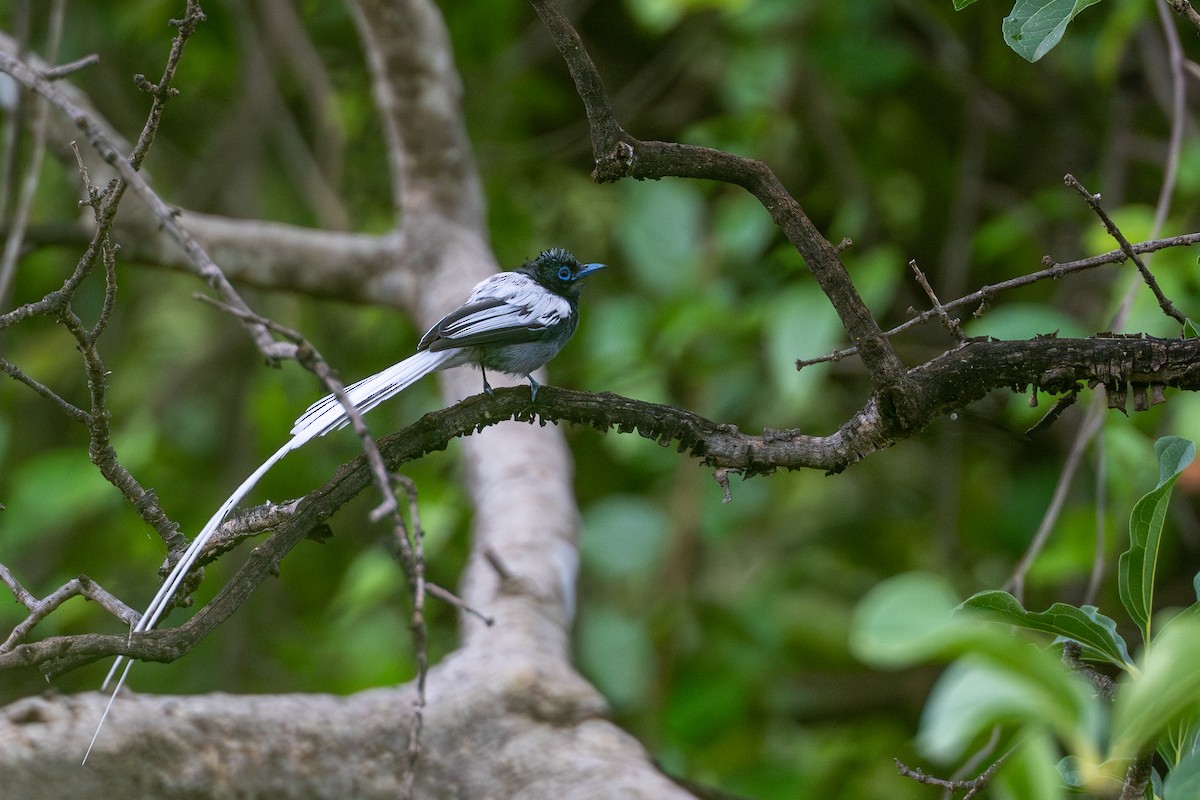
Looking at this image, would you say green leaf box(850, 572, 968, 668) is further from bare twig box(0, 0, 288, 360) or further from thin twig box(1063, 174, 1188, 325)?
thin twig box(1063, 174, 1188, 325)

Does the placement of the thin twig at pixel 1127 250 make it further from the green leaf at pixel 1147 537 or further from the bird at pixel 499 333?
the bird at pixel 499 333

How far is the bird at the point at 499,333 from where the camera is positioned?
183 centimetres

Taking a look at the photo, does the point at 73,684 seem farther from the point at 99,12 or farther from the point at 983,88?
the point at 983,88

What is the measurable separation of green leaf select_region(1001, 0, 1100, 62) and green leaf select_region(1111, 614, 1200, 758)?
90cm

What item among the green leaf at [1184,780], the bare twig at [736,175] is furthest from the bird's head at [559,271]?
the green leaf at [1184,780]

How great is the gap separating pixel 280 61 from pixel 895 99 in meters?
2.93

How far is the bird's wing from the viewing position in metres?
2.10

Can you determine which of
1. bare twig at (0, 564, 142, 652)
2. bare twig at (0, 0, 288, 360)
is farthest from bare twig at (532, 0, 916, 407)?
bare twig at (0, 564, 142, 652)

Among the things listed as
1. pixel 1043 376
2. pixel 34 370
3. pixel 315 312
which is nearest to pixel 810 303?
pixel 1043 376

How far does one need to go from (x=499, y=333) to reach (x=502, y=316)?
0.24ft

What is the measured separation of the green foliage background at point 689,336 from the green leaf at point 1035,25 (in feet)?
5.38

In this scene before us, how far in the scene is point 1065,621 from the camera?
52.8 inches

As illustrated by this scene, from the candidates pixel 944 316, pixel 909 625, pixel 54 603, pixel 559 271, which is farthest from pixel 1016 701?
pixel 559 271

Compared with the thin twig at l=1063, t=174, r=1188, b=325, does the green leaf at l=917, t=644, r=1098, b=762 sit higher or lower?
lower
